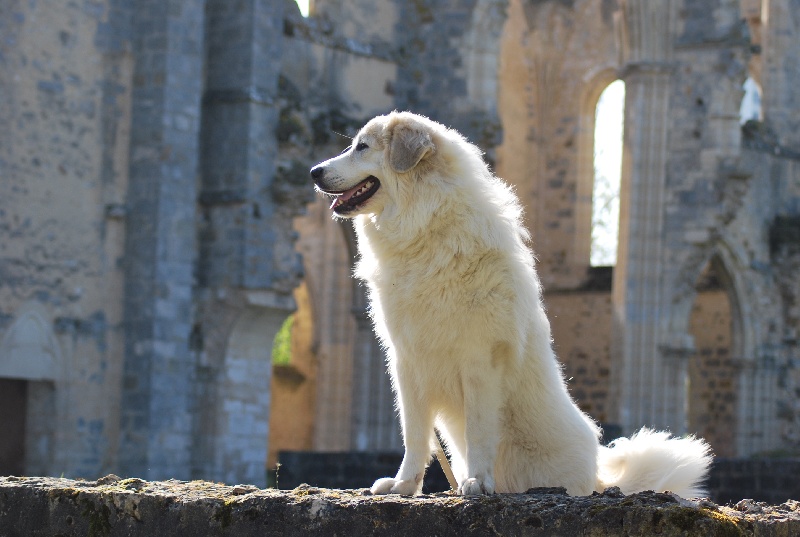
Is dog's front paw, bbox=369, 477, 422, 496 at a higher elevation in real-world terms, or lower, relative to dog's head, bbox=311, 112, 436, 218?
lower

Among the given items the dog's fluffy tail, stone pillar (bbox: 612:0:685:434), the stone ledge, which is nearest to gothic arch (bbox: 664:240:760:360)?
stone pillar (bbox: 612:0:685:434)

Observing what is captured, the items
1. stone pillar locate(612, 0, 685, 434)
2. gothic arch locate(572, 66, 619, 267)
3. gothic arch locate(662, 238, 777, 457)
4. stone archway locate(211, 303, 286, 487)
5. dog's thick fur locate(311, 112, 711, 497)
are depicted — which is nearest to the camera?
dog's thick fur locate(311, 112, 711, 497)

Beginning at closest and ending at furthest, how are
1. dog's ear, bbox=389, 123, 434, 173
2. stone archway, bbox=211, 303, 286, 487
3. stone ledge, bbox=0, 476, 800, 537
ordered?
stone ledge, bbox=0, 476, 800, 537
dog's ear, bbox=389, 123, 434, 173
stone archway, bbox=211, 303, 286, 487

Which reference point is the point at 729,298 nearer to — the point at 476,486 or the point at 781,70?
the point at 781,70

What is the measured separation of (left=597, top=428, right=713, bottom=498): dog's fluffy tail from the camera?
586 centimetres

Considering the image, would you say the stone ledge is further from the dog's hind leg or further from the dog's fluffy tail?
the dog's fluffy tail

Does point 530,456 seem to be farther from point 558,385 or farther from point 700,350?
point 700,350

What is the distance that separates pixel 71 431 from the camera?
15820 mm

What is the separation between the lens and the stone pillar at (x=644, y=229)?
2333 centimetres

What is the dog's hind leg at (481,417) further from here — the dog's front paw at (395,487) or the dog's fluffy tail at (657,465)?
the dog's fluffy tail at (657,465)

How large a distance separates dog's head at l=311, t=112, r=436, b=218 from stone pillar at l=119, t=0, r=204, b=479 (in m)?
10.6

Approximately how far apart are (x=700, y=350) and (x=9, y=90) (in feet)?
51.2

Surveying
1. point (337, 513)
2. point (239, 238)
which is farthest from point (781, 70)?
point (337, 513)

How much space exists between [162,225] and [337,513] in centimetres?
1184
